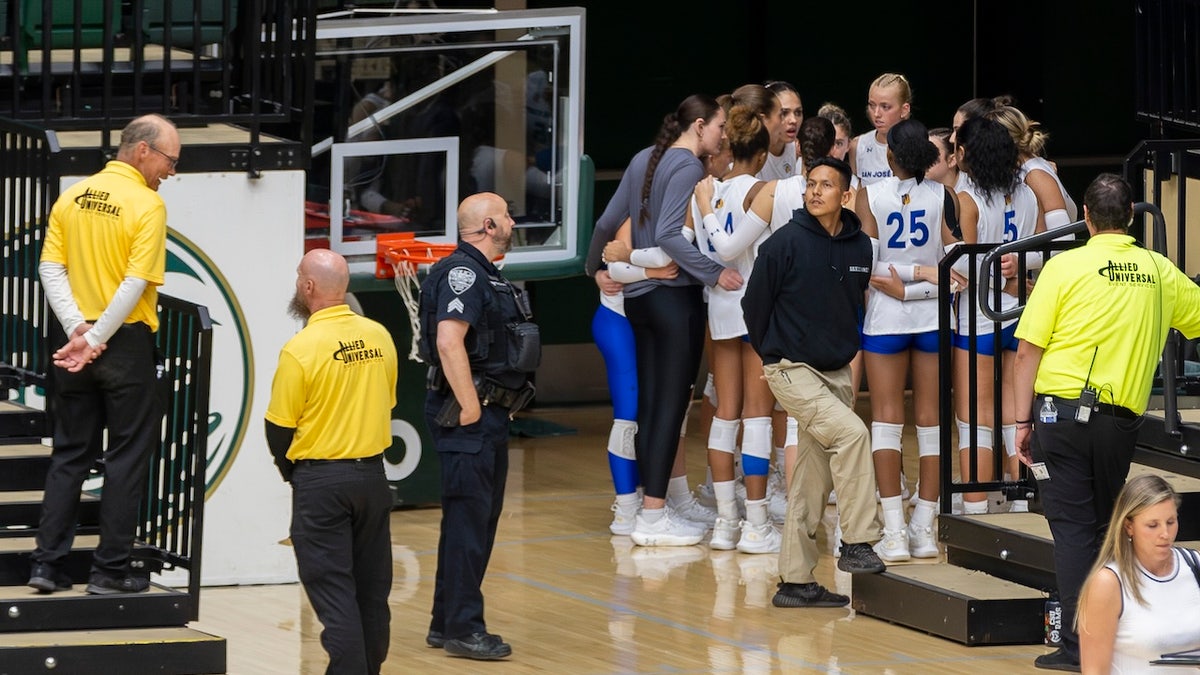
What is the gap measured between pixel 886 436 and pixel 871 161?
71.2 inches

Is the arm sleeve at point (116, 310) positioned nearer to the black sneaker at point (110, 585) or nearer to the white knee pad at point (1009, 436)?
the black sneaker at point (110, 585)

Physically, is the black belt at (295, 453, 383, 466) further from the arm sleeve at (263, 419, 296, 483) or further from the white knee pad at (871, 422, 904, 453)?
the white knee pad at (871, 422, 904, 453)

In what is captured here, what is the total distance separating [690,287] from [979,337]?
133cm

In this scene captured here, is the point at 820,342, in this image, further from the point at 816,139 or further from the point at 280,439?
the point at 280,439

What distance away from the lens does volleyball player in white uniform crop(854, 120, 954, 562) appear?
898cm

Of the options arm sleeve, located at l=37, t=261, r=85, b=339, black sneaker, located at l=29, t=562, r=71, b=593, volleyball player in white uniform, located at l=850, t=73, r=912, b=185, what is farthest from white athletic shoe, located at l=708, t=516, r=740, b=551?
arm sleeve, located at l=37, t=261, r=85, b=339

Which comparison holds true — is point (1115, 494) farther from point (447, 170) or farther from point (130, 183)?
point (447, 170)

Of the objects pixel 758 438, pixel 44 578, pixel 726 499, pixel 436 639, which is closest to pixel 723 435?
pixel 758 438

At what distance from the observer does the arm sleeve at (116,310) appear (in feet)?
22.3

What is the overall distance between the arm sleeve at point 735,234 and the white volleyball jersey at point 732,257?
0.01 metres

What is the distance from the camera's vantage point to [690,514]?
398 inches

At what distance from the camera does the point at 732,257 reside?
920 centimetres

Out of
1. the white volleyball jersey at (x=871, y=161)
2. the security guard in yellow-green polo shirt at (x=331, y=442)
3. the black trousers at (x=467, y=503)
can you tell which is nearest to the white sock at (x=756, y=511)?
the white volleyball jersey at (x=871, y=161)

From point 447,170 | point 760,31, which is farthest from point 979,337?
point 760,31
